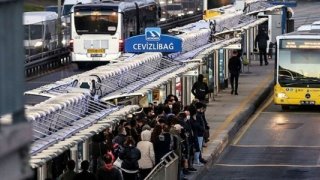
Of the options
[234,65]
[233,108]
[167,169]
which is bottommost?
[233,108]

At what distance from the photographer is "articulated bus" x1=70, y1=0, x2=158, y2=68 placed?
48031mm

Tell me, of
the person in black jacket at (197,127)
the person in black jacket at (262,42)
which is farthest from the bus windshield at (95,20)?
the person in black jacket at (197,127)

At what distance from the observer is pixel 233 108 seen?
110 ft

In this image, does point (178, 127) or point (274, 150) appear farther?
point (274, 150)

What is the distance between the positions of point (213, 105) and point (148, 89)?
14048 millimetres

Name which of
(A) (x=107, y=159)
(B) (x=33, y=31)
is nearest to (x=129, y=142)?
(A) (x=107, y=159)

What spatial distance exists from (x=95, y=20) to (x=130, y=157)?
3409 cm

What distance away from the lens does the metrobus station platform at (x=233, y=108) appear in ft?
82.9

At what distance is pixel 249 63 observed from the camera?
48.1 m

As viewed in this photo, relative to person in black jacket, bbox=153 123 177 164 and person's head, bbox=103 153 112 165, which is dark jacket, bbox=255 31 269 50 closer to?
person in black jacket, bbox=153 123 177 164

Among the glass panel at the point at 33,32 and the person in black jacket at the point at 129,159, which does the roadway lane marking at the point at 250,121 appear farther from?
the glass panel at the point at 33,32

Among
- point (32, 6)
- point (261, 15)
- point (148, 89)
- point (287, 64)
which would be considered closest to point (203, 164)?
point (148, 89)

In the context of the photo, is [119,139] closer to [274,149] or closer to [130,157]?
[130,157]

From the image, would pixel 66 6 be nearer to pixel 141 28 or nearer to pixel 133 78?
pixel 141 28
